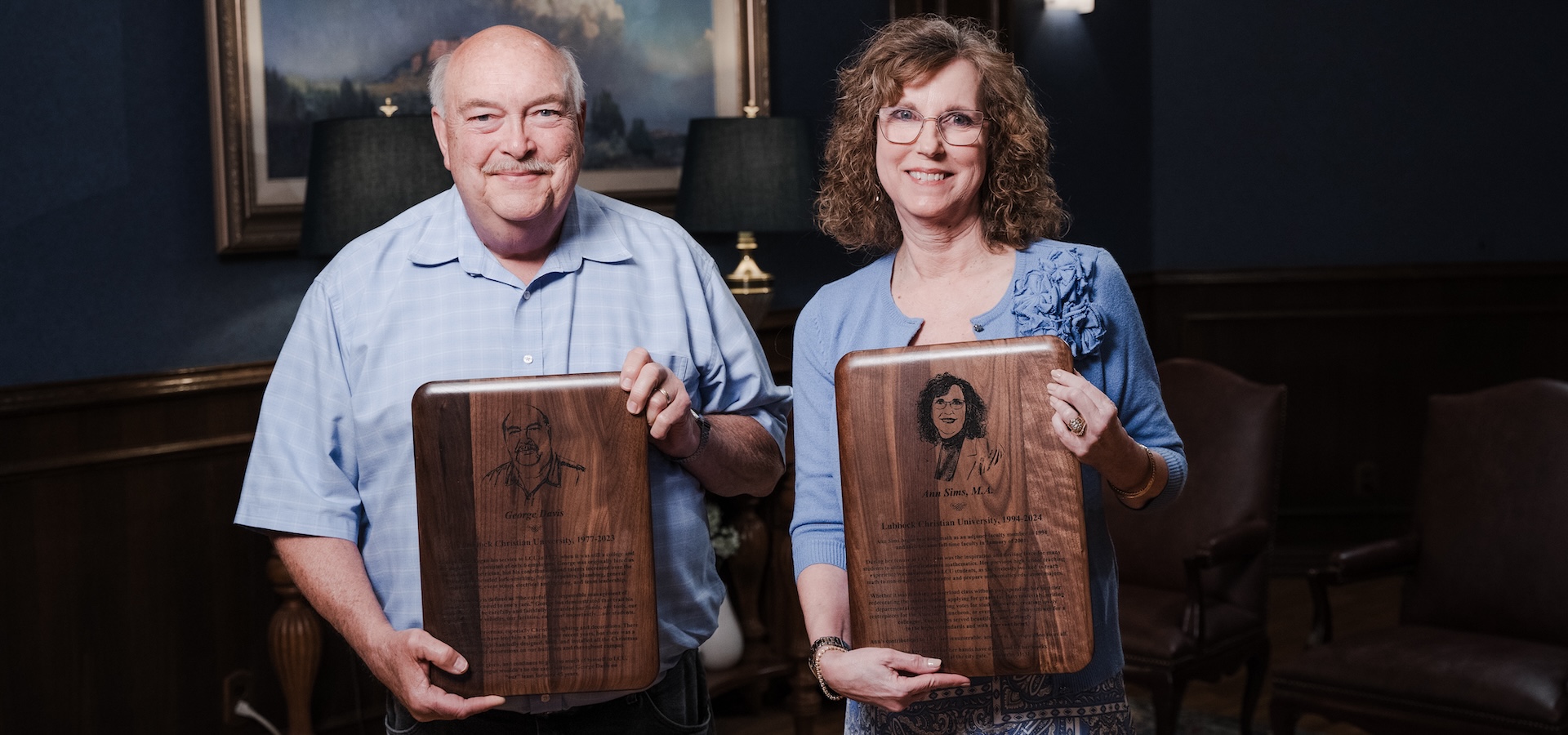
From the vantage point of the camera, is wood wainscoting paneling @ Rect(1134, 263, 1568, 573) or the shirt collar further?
wood wainscoting paneling @ Rect(1134, 263, 1568, 573)

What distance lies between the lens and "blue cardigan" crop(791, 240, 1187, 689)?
1.47m

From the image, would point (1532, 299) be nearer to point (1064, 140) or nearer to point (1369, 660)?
point (1064, 140)

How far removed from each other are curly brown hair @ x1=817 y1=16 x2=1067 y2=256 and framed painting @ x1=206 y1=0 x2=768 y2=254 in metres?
1.76

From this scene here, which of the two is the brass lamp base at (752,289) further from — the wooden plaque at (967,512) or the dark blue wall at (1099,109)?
the wooden plaque at (967,512)

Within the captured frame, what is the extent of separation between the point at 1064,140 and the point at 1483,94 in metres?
1.72

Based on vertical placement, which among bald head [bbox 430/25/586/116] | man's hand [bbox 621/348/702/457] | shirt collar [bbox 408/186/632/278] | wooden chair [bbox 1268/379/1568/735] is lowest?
wooden chair [bbox 1268/379/1568/735]

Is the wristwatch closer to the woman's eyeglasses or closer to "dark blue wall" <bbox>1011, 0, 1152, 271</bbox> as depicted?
the woman's eyeglasses

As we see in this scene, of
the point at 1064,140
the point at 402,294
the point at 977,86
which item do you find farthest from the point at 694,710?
the point at 1064,140

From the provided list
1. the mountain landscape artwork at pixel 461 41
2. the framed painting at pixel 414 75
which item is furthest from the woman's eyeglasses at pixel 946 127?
the framed painting at pixel 414 75

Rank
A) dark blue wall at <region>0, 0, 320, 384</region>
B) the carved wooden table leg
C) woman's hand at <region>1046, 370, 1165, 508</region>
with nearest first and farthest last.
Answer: woman's hand at <region>1046, 370, 1165, 508</region>
dark blue wall at <region>0, 0, 320, 384</region>
the carved wooden table leg

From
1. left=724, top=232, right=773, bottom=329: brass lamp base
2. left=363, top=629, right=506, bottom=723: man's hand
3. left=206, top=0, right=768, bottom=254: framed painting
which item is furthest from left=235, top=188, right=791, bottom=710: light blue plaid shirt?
left=724, top=232, right=773, bottom=329: brass lamp base

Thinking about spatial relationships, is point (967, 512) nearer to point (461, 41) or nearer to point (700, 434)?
point (700, 434)

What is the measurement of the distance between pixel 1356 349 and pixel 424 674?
16.2 ft

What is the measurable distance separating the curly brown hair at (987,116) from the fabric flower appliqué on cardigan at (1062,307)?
80 millimetres
